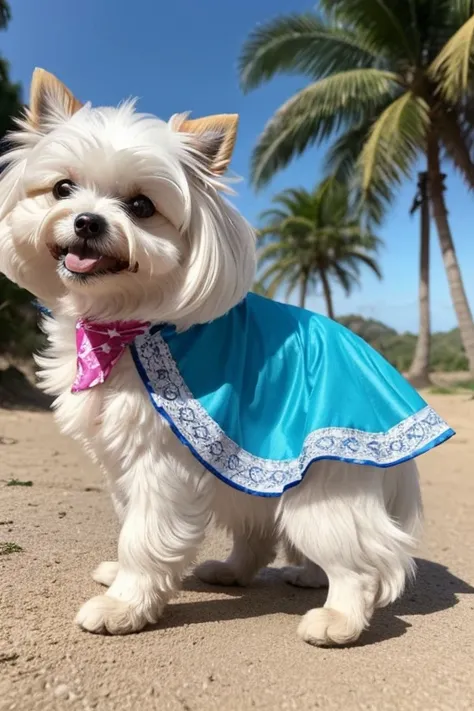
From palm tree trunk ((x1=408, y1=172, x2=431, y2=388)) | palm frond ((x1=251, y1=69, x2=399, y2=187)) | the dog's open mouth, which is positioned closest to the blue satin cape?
the dog's open mouth

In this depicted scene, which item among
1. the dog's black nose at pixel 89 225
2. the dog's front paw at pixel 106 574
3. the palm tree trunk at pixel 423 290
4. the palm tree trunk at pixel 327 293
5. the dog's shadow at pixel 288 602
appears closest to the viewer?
the dog's black nose at pixel 89 225

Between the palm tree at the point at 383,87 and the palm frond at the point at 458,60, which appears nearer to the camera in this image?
the palm frond at the point at 458,60

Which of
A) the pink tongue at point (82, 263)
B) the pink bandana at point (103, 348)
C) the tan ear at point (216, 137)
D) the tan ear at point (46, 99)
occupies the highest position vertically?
the tan ear at point (216, 137)

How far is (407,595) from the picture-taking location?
246 centimetres

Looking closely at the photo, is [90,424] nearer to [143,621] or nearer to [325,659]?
[143,621]

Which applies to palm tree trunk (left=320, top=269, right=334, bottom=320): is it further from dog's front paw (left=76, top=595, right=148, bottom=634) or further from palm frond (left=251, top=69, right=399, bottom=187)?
dog's front paw (left=76, top=595, right=148, bottom=634)

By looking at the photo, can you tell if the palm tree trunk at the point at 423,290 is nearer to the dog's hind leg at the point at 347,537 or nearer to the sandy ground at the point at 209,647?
the sandy ground at the point at 209,647

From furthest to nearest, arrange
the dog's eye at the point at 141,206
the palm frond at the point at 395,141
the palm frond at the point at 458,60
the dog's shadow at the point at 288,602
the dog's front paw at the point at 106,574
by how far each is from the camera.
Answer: the palm frond at the point at 395,141 → the palm frond at the point at 458,60 → the dog's front paw at the point at 106,574 → the dog's shadow at the point at 288,602 → the dog's eye at the point at 141,206

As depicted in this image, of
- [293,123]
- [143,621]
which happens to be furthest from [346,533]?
[293,123]

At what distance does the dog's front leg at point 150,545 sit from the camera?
69.5 inches

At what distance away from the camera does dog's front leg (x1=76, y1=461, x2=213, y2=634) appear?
5.79 feet

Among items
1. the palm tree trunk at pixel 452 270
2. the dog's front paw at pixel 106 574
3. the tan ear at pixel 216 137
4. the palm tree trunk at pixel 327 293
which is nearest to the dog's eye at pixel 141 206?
the tan ear at pixel 216 137

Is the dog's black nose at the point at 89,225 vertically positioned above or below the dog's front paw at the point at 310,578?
above

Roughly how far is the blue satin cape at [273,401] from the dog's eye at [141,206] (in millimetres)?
376
